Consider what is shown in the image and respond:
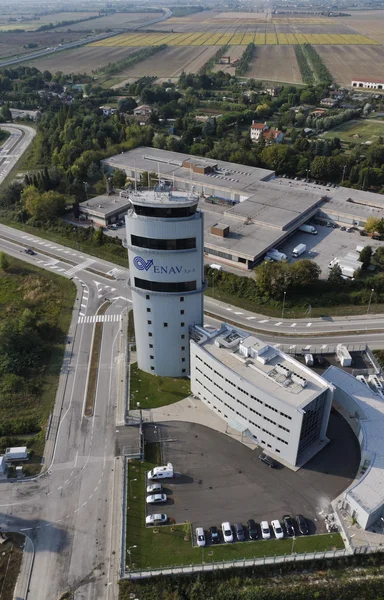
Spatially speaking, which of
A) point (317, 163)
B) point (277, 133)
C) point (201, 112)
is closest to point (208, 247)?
point (317, 163)

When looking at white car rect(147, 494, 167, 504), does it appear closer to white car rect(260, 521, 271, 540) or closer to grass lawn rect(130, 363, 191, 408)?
white car rect(260, 521, 271, 540)

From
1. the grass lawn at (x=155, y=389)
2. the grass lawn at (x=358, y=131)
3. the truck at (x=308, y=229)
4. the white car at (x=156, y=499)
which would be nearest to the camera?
the white car at (x=156, y=499)

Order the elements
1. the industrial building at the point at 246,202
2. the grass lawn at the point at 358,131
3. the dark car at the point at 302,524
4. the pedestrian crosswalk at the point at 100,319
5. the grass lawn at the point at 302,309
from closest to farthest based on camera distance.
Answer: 1. the dark car at the point at 302,524
2. the pedestrian crosswalk at the point at 100,319
3. the grass lawn at the point at 302,309
4. the industrial building at the point at 246,202
5. the grass lawn at the point at 358,131

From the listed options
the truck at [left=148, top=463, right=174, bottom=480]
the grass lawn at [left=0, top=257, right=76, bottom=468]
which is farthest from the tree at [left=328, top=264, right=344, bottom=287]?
the truck at [left=148, top=463, right=174, bottom=480]

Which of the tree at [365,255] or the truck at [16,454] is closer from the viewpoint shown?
the truck at [16,454]

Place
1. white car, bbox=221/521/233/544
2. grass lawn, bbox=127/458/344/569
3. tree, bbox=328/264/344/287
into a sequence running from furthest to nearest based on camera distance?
tree, bbox=328/264/344/287 → white car, bbox=221/521/233/544 → grass lawn, bbox=127/458/344/569

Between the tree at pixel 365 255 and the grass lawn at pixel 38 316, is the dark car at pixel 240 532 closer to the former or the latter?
the grass lawn at pixel 38 316

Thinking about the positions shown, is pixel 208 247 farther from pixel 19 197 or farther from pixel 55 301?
pixel 19 197

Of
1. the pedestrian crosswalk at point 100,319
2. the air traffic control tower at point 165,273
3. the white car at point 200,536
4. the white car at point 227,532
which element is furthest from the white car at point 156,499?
the pedestrian crosswalk at point 100,319
